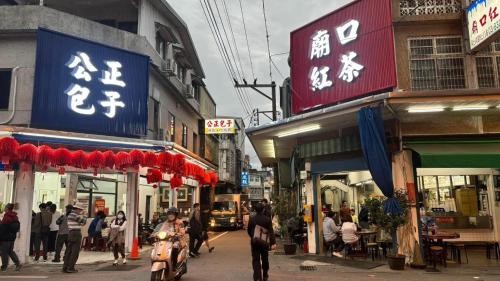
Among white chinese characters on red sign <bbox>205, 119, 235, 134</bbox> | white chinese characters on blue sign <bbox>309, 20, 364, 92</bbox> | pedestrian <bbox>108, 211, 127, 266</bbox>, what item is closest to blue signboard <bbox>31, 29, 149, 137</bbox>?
pedestrian <bbox>108, 211, 127, 266</bbox>

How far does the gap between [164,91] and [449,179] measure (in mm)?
16390

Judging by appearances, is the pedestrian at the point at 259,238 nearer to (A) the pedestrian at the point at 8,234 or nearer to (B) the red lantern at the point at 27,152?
(A) the pedestrian at the point at 8,234

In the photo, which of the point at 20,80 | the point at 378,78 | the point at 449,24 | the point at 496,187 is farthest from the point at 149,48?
the point at 496,187

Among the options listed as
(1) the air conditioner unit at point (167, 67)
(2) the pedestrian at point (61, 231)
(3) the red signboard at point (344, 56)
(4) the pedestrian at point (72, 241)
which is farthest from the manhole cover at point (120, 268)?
(1) the air conditioner unit at point (167, 67)

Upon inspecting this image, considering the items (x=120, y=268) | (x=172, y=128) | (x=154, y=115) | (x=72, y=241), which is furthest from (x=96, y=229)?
(x=172, y=128)

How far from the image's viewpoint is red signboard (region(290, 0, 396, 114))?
14352 mm

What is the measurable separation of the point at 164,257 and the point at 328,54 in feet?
34.2

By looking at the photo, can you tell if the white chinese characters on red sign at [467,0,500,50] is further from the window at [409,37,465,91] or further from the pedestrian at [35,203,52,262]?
the pedestrian at [35,203,52,262]

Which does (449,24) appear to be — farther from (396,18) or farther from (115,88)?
(115,88)

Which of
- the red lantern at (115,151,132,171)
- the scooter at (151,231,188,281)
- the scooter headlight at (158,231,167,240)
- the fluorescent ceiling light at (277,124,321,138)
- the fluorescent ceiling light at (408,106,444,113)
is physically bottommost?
the scooter at (151,231,188,281)

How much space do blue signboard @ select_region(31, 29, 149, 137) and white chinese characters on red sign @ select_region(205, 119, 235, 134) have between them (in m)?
18.0

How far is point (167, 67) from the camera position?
80.9 feet

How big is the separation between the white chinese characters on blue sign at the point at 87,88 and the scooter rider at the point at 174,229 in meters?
8.64

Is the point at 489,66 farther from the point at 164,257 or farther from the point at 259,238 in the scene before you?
the point at 164,257
